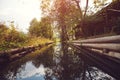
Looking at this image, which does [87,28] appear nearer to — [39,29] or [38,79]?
[38,79]

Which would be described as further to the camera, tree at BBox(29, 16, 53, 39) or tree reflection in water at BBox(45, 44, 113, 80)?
tree at BBox(29, 16, 53, 39)

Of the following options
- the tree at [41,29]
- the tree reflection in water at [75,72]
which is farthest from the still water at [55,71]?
the tree at [41,29]

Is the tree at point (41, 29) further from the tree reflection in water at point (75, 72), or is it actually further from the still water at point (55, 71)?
the tree reflection in water at point (75, 72)

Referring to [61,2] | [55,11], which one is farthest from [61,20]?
[61,2]

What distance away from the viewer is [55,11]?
52812mm

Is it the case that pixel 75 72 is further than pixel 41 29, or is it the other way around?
pixel 41 29

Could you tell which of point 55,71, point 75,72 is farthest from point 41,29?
point 75,72

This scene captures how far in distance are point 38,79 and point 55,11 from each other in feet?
162

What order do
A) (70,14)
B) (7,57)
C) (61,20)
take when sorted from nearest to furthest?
(7,57)
(70,14)
(61,20)

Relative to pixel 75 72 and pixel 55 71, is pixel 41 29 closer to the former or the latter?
pixel 55 71

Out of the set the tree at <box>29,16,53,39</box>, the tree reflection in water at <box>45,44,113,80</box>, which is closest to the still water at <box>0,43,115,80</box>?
the tree reflection in water at <box>45,44,113,80</box>

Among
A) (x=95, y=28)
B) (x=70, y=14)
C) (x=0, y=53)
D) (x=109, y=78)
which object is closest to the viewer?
(x=109, y=78)

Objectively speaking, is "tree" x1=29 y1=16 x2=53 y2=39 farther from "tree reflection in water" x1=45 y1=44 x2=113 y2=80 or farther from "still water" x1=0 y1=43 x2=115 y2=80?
"tree reflection in water" x1=45 y1=44 x2=113 y2=80

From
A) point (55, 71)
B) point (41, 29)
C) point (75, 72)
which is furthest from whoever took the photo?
point (41, 29)
